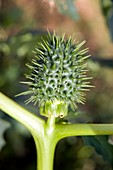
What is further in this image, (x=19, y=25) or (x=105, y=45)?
(x=105, y=45)

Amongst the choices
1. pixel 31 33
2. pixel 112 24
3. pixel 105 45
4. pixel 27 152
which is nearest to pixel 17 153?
pixel 27 152

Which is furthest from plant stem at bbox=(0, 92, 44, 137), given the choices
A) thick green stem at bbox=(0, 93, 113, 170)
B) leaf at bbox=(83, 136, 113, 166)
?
leaf at bbox=(83, 136, 113, 166)

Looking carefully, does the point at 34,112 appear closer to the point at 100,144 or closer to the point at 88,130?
the point at 100,144

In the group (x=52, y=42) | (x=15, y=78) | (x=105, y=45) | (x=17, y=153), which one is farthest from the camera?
(x=105, y=45)

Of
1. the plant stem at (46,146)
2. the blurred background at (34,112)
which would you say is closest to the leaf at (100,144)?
the blurred background at (34,112)

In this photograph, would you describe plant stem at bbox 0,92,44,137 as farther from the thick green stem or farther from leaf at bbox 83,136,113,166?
leaf at bbox 83,136,113,166

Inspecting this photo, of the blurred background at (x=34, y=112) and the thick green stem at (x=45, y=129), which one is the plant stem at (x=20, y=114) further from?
the blurred background at (x=34, y=112)

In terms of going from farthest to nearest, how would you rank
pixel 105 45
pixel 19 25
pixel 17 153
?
1. pixel 105 45
2. pixel 19 25
3. pixel 17 153

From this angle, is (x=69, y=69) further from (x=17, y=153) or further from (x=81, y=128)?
(x=17, y=153)

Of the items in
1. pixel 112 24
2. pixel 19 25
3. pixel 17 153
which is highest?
pixel 19 25
